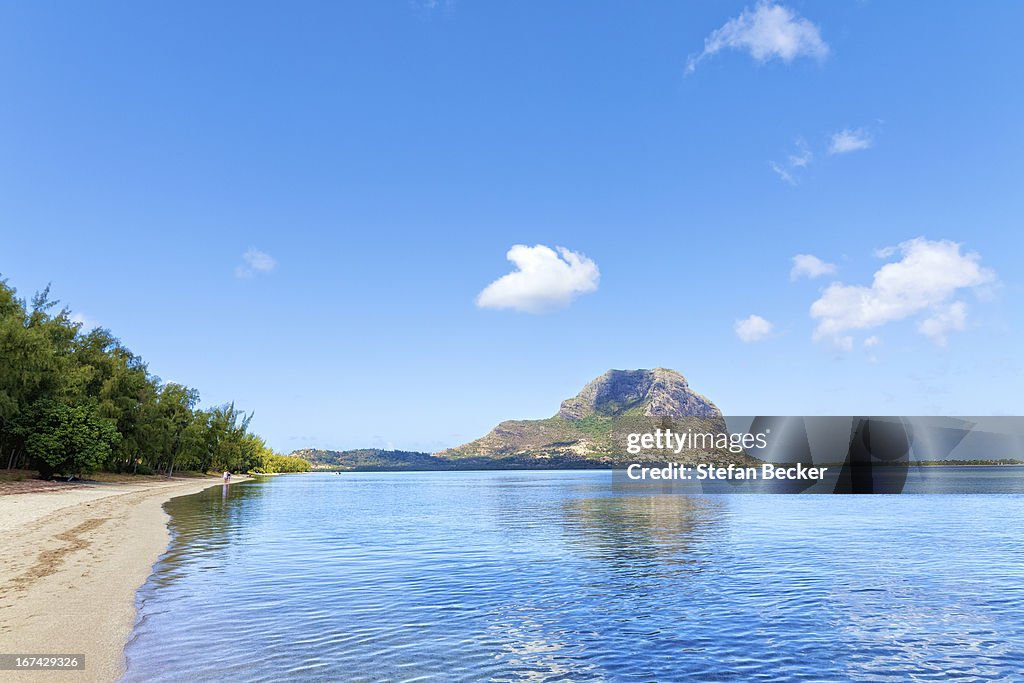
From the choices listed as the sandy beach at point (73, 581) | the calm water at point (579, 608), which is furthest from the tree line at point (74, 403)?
the calm water at point (579, 608)

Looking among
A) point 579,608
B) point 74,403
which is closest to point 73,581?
point 579,608

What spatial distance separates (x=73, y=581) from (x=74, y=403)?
87868 mm

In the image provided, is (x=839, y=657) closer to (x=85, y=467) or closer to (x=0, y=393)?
(x=0, y=393)

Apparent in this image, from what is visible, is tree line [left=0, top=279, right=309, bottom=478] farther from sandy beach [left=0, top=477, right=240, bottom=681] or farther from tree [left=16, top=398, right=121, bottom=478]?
sandy beach [left=0, top=477, right=240, bottom=681]

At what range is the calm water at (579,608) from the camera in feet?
52.6

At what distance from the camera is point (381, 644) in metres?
17.8

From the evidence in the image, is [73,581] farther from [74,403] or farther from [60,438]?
[74,403]

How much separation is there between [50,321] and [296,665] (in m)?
103

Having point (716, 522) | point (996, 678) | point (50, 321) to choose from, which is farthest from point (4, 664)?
point (50, 321)

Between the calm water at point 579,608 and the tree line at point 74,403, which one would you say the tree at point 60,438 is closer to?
the tree line at point 74,403

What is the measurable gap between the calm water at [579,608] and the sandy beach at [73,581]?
855mm

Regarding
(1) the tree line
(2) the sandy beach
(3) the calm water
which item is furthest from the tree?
(3) the calm water

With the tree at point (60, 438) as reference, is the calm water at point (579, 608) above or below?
below

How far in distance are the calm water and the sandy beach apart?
2.80 feet
